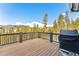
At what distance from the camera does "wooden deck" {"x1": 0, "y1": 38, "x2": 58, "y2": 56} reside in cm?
321

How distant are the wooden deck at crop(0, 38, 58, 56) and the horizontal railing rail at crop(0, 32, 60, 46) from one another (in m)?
0.06

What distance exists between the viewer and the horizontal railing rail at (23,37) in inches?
126

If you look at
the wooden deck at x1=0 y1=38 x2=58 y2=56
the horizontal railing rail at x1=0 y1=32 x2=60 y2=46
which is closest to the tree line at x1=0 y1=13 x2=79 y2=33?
the horizontal railing rail at x1=0 y1=32 x2=60 y2=46

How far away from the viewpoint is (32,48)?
3.24 metres

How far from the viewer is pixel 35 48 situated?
127 inches

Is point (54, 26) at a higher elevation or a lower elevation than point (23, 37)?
higher

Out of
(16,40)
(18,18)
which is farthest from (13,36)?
(18,18)

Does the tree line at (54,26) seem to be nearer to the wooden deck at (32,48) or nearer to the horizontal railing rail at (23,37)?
the horizontal railing rail at (23,37)

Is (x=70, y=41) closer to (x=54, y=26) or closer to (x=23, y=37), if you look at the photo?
(x=54, y=26)

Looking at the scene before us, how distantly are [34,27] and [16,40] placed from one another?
35cm

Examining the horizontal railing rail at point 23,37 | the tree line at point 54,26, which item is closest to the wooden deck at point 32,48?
the horizontal railing rail at point 23,37

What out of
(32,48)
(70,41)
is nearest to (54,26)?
(70,41)

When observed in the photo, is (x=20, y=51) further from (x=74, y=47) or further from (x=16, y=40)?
(x=74, y=47)

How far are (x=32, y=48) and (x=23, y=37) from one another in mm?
224
